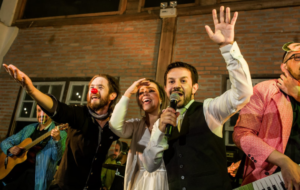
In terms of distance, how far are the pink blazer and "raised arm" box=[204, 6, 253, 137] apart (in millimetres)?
218

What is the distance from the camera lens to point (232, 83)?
1550mm

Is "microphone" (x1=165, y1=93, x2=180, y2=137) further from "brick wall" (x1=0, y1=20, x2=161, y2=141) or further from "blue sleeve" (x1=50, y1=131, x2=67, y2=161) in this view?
"brick wall" (x1=0, y1=20, x2=161, y2=141)

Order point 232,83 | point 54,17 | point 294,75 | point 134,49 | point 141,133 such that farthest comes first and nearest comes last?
point 54,17 < point 134,49 < point 141,133 < point 294,75 < point 232,83

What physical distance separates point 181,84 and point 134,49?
3.68 meters

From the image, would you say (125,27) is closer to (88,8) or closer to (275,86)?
(88,8)

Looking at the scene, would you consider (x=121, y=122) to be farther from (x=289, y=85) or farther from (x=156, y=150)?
(x=289, y=85)

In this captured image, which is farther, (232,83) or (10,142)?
(10,142)

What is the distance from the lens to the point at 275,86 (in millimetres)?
1862

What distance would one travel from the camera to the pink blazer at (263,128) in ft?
5.37

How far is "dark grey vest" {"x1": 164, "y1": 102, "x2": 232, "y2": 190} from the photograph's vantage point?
1.62 m

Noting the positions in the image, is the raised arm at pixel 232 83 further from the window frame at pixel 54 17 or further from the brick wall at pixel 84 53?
the window frame at pixel 54 17

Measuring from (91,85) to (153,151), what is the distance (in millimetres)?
1288

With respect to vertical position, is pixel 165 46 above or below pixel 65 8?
below

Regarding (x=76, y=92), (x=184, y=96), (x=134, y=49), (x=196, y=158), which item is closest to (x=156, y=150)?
(x=196, y=158)
